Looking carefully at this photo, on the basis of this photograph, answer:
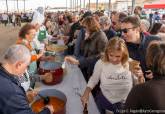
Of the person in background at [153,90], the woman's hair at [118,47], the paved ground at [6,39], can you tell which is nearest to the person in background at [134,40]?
the woman's hair at [118,47]

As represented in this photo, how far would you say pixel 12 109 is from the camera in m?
1.78

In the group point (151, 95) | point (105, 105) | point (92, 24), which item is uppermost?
point (92, 24)

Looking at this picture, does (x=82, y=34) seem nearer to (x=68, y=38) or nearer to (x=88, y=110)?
(x=88, y=110)

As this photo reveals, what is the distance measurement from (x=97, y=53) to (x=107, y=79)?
78 centimetres

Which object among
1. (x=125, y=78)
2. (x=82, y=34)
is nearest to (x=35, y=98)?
(x=125, y=78)

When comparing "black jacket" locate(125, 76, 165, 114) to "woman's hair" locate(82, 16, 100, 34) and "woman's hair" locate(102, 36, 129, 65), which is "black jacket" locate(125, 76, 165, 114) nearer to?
"woman's hair" locate(102, 36, 129, 65)

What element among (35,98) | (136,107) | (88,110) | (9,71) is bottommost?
(88,110)

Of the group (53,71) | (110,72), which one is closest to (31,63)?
(53,71)

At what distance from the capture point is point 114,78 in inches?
98.7

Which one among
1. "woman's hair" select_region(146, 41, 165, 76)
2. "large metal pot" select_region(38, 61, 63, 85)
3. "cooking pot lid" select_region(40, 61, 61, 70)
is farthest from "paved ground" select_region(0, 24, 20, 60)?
"woman's hair" select_region(146, 41, 165, 76)

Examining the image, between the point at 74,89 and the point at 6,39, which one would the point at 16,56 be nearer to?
the point at 74,89

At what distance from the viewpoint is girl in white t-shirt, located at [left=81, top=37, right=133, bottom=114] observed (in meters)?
2.50

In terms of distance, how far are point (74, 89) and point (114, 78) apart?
665 millimetres

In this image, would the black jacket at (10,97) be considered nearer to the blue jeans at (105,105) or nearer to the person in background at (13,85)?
the person in background at (13,85)
